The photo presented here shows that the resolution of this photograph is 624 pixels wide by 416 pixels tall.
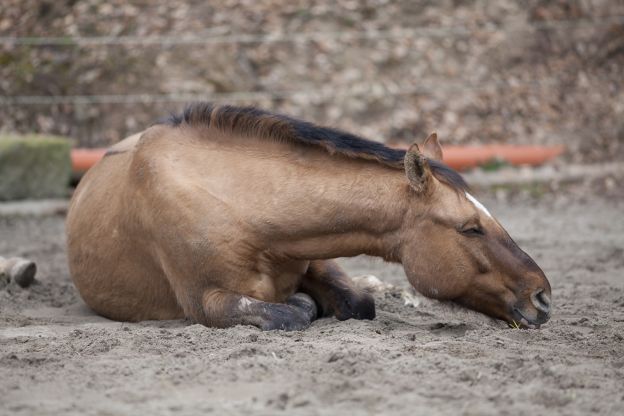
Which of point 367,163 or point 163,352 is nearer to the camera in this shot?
point 163,352

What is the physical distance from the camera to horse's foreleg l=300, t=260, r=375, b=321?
5090mm

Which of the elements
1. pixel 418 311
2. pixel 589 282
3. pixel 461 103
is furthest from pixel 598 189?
pixel 418 311

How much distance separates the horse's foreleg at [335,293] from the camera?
509 cm

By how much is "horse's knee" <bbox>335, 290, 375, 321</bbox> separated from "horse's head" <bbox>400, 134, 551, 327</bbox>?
0.53 meters

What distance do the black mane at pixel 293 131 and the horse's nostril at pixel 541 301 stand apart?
616 mm

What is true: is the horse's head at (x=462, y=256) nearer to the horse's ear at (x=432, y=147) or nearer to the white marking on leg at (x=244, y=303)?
the horse's ear at (x=432, y=147)

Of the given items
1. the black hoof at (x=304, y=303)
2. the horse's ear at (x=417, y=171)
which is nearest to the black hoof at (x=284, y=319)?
the black hoof at (x=304, y=303)

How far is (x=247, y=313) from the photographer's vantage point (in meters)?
4.66

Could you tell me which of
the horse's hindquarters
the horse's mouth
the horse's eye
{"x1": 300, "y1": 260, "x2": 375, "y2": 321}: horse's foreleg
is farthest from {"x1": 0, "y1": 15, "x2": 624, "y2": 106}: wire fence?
the horse's mouth

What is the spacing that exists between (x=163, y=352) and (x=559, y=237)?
4.97 metres

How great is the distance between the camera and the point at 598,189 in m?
10.8

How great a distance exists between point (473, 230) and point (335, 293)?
0.95 meters

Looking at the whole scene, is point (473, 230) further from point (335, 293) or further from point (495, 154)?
point (495, 154)

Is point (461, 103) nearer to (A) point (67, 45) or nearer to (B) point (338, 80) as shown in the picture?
(B) point (338, 80)
